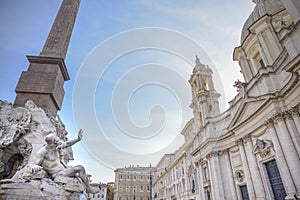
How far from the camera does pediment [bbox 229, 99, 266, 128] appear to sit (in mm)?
14086

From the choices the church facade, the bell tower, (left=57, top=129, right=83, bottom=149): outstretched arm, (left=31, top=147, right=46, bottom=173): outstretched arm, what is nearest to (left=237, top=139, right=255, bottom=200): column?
the church facade

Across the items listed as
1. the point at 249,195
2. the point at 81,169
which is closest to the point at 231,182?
the point at 249,195

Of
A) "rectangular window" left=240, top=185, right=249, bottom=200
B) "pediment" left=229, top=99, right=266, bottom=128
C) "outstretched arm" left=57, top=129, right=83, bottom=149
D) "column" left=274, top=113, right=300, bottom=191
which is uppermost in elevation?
"pediment" left=229, top=99, right=266, bottom=128

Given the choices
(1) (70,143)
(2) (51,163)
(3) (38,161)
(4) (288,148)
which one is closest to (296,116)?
(4) (288,148)

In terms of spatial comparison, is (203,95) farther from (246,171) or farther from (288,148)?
(288,148)

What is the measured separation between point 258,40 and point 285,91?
8.09 metres

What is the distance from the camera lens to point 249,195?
47.0 feet

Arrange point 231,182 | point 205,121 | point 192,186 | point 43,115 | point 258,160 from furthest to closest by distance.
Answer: point 192,186 → point 205,121 → point 231,182 → point 258,160 → point 43,115

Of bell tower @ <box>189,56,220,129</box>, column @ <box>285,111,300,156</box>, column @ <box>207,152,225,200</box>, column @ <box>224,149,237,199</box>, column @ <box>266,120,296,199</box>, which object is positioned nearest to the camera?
column @ <box>266,120,296,199</box>

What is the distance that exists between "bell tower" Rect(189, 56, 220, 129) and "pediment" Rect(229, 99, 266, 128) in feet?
16.6

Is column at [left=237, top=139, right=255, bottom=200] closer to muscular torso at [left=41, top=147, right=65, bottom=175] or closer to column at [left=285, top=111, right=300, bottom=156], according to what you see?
column at [left=285, top=111, right=300, bottom=156]

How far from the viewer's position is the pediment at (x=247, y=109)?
46.2 feet

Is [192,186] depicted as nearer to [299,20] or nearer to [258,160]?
[258,160]

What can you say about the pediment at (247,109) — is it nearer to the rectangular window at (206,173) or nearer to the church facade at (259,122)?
the church facade at (259,122)
